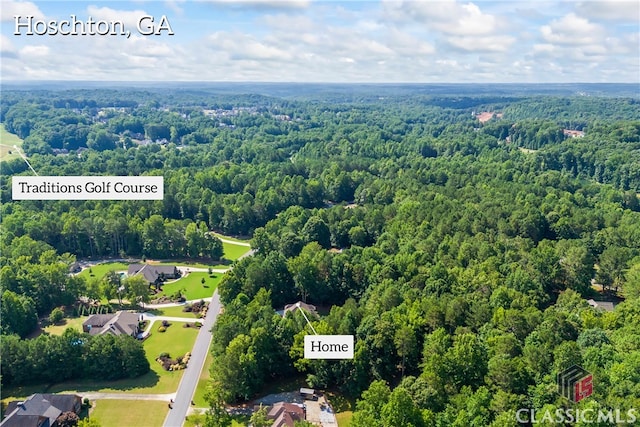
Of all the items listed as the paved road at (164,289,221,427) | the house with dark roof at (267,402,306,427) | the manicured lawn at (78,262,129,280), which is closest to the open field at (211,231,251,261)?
the manicured lawn at (78,262,129,280)

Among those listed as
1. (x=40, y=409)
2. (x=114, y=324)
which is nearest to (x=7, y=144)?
(x=114, y=324)

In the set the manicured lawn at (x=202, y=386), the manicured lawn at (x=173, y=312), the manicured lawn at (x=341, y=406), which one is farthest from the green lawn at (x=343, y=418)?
the manicured lawn at (x=173, y=312)

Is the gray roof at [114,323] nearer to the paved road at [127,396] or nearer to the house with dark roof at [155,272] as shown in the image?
the paved road at [127,396]

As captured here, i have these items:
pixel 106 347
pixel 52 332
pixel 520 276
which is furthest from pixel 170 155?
pixel 520 276

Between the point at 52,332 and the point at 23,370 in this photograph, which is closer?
the point at 23,370

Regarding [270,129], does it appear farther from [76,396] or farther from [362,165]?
[76,396]

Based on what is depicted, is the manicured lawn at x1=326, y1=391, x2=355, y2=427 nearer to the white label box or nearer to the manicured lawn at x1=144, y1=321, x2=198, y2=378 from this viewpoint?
the white label box
